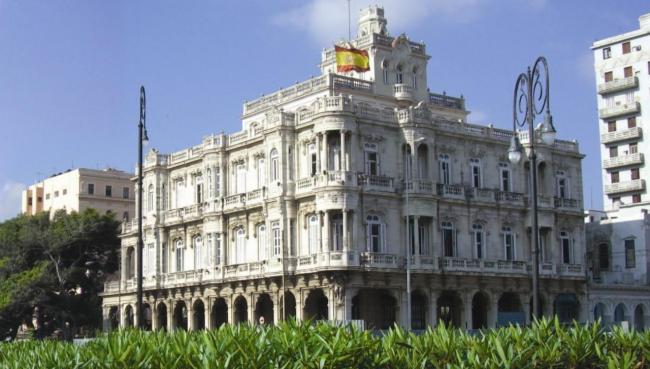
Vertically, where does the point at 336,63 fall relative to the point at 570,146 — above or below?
above

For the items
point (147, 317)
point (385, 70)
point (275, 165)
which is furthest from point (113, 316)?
point (385, 70)

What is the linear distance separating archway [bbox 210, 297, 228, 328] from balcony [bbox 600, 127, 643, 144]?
38804 millimetres

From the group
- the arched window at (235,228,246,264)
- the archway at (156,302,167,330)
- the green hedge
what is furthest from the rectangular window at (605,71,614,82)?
the green hedge

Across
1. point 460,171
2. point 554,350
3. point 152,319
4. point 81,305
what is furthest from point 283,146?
point 554,350

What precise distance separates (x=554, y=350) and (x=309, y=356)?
12.9ft

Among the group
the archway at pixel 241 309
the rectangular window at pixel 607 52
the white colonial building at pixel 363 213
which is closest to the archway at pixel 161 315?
the white colonial building at pixel 363 213

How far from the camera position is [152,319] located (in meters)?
66.1

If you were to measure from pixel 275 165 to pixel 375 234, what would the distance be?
7.26 m

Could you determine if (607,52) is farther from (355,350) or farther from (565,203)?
(355,350)

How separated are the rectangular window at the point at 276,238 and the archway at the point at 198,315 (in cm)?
870

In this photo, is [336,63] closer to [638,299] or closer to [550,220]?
[550,220]

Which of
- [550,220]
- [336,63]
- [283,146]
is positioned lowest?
[550,220]

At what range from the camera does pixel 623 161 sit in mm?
83375

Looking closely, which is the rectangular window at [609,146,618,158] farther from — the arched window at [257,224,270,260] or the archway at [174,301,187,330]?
the archway at [174,301,187,330]
